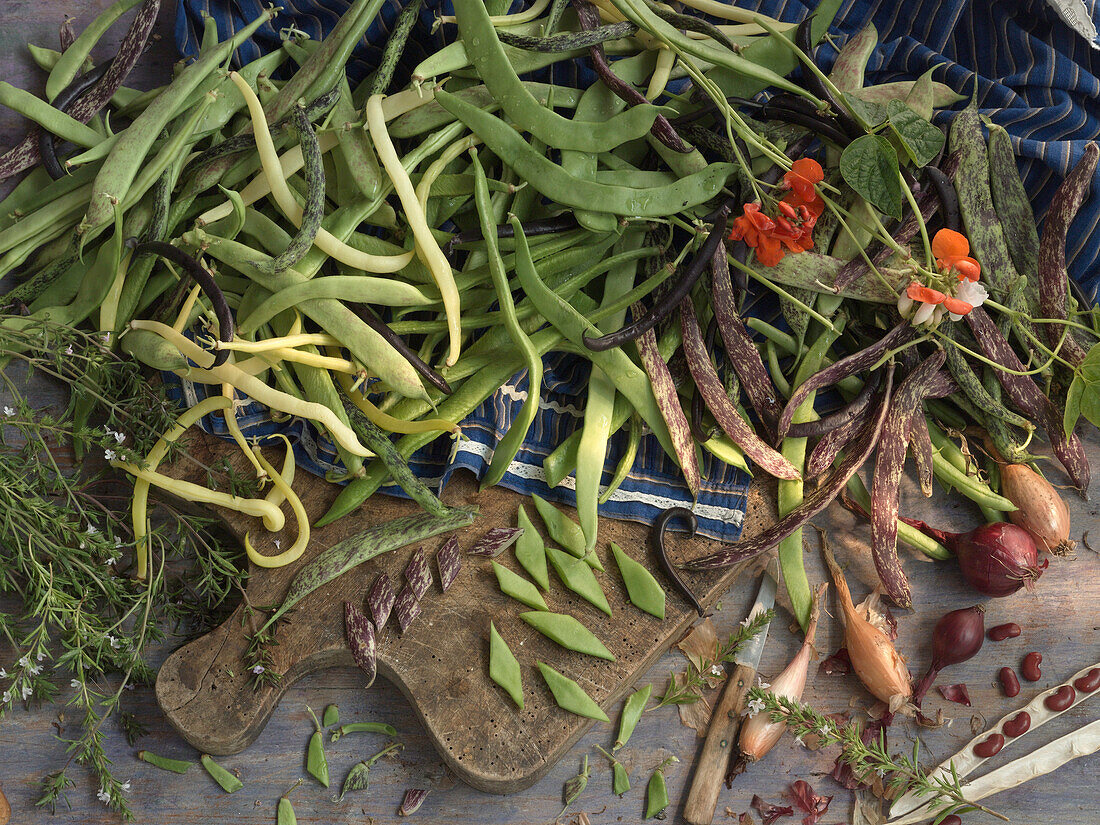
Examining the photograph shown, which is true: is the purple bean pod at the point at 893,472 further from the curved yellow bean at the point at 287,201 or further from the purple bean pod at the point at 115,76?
the purple bean pod at the point at 115,76

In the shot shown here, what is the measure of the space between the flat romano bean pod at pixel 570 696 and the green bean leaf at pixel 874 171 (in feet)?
3.50

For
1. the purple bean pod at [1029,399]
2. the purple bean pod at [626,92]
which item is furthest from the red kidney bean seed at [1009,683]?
the purple bean pod at [626,92]

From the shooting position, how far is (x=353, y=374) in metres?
1.53

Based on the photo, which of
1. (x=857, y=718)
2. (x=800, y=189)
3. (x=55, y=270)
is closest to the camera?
(x=800, y=189)

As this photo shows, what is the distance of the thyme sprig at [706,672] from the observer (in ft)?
5.43

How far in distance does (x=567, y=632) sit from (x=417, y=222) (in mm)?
835

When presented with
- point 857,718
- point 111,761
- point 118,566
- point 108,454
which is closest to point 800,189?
point 857,718

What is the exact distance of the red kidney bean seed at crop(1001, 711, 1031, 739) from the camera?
1.66 m

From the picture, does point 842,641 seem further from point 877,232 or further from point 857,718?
point 877,232

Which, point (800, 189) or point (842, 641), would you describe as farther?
point (842, 641)

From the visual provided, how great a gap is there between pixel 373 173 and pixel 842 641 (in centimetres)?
139

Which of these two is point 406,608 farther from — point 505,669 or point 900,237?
point 900,237

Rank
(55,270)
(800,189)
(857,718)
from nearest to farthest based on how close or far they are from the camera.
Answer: (800,189)
(55,270)
(857,718)

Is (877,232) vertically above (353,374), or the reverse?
(877,232)
